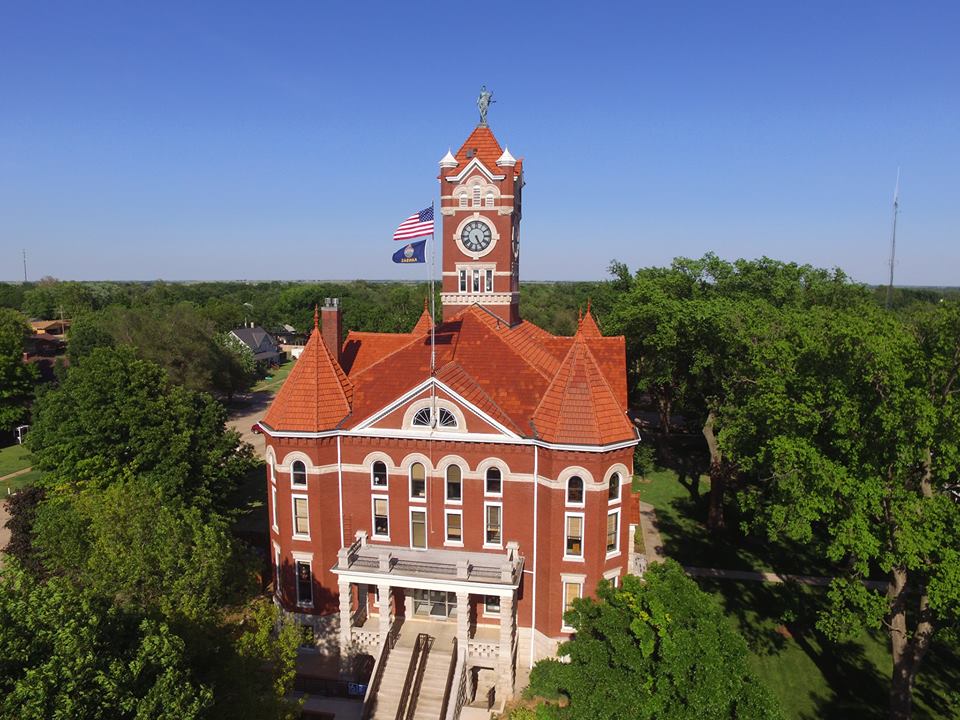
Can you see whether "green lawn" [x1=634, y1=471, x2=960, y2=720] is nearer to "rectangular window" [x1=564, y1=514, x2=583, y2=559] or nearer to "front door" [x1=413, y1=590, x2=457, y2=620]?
"rectangular window" [x1=564, y1=514, x2=583, y2=559]

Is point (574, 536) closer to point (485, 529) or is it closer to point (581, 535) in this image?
point (581, 535)

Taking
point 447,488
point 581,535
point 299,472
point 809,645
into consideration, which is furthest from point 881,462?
point 299,472

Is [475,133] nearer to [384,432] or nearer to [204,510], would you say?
[384,432]

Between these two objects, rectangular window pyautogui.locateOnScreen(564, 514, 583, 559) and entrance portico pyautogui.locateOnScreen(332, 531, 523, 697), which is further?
rectangular window pyautogui.locateOnScreen(564, 514, 583, 559)

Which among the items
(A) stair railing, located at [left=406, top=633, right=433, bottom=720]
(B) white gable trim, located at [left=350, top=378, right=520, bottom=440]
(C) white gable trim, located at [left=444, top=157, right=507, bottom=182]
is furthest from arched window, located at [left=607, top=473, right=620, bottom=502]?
(C) white gable trim, located at [left=444, top=157, right=507, bottom=182]

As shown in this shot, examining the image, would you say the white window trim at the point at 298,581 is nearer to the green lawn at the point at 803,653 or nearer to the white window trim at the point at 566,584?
the white window trim at the point at 566,584

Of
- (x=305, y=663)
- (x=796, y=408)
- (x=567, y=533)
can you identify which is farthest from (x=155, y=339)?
(x=796, y=408)

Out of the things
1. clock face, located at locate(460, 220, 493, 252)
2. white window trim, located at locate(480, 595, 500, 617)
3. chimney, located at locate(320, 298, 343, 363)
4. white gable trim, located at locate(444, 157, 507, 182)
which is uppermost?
white gable trim, located at locate(444, 157, 507, 182)
